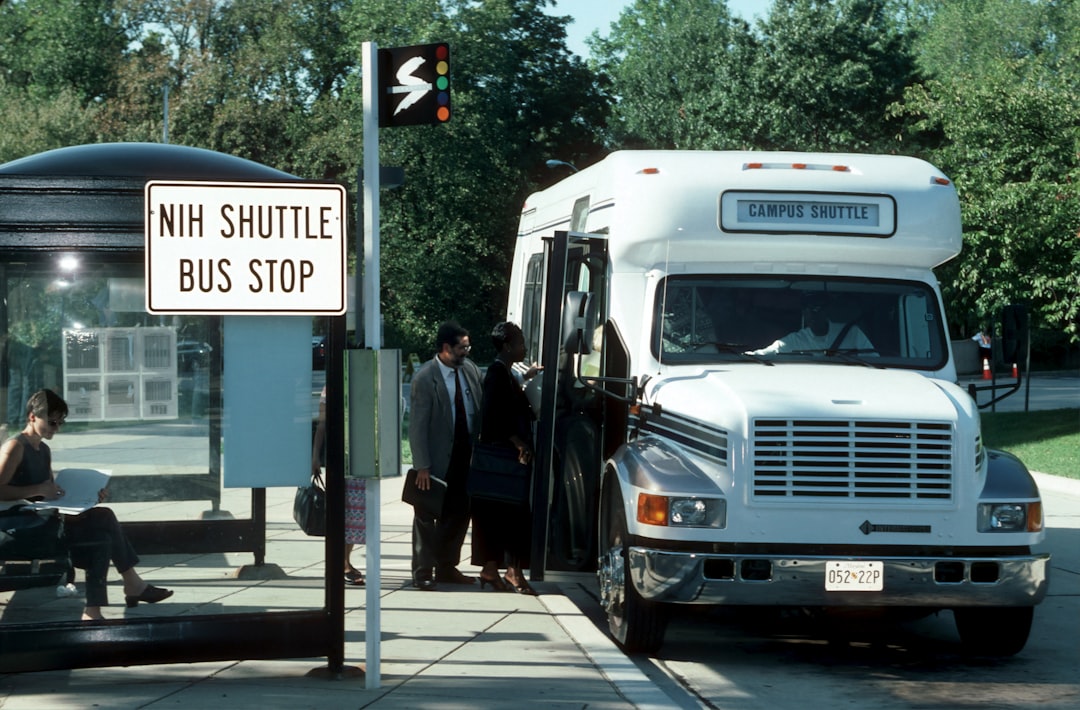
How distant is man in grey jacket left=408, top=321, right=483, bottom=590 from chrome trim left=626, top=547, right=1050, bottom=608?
269 cm

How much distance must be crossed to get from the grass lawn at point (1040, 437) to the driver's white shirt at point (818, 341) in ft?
31.9

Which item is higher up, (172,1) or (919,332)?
(172,1)

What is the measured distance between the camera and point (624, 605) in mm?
8086

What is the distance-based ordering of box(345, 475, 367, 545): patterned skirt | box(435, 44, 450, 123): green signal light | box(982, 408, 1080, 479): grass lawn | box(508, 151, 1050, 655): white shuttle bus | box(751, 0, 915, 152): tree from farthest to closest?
box(751, 0, 915, 152): tree
box(982, 408, 1080, 479): grass lawn
box(345, 475, 367, 545): patterned skirt
box(508, 151, 1050, 655): white shuttle bus
box(435, 44, 450, 123): green signal light

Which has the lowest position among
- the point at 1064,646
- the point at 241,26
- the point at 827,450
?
the point at 1064,646

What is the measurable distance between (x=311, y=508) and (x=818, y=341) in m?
3.29

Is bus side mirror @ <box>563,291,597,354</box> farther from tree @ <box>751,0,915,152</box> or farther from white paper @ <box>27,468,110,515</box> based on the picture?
tree @ <box>751,0,915,152</box>

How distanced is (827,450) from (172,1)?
170ft

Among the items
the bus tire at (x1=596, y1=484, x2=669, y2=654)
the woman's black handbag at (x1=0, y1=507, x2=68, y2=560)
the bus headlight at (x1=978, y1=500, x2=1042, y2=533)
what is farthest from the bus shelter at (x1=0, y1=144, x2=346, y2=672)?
the bus headlight at (x1=978, y1=500, x2=1042, y2=533)

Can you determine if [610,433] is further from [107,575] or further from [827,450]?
[107,575]

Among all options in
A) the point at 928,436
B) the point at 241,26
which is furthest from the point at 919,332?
the point at 241,26

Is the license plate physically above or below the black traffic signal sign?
below

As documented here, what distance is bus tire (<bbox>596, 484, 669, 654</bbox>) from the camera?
8008mm

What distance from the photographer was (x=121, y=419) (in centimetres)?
766
